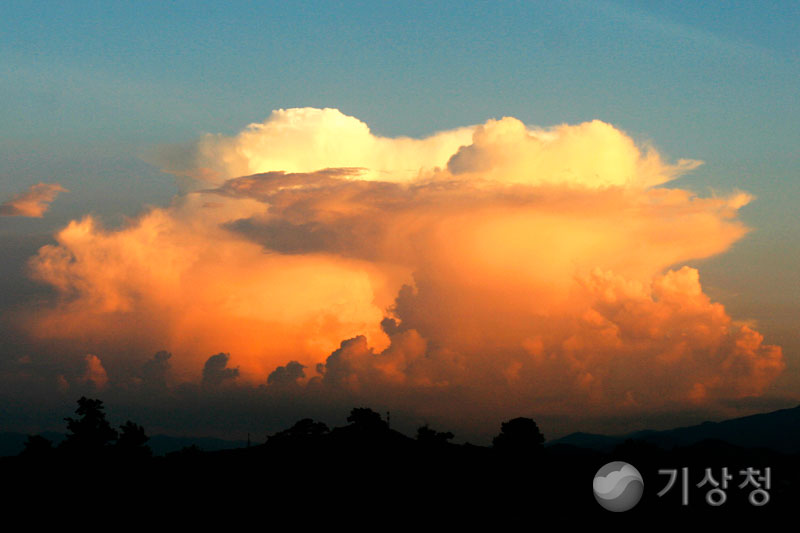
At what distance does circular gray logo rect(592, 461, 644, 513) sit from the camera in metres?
78.6

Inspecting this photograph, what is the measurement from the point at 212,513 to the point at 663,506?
57204mm

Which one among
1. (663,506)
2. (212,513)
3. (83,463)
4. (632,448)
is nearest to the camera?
(663,506)

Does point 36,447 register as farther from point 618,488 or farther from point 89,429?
point 618,488

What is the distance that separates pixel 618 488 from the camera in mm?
79188

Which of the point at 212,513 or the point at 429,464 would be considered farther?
the point at 429,464

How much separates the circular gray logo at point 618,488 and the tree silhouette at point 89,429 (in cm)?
12242

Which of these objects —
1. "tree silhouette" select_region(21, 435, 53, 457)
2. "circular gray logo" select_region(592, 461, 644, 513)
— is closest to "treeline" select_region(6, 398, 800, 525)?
"tree silhouette" select_region(21, 435, 53, 457)

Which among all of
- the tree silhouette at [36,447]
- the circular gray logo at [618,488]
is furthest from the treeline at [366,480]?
the circular gray logo at [618,488]

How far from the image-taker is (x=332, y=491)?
12031cm

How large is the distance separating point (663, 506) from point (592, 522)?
1204 centimetres

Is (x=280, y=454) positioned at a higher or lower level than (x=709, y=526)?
higher

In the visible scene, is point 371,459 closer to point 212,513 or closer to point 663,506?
point 212,513

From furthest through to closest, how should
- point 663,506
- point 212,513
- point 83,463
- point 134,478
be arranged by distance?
point 83,463, point 134,478, point 212,513, point 663,506

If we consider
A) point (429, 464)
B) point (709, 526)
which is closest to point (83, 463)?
point (429, 464)
